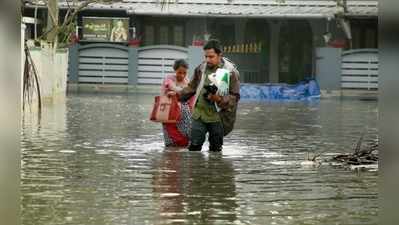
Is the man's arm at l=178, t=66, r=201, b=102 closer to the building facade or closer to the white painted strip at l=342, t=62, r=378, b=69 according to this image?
the building facade

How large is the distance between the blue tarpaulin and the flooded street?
18.7 metres

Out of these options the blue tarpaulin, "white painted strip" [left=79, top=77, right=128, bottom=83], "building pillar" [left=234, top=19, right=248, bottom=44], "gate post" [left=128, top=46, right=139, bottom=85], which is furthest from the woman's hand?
"white painted strip" [left=79, top=77, right=128, bottom=83]

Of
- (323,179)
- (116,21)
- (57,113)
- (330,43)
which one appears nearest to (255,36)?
(330,43)

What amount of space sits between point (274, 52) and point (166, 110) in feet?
90.4

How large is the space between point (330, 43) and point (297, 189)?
3116 cm

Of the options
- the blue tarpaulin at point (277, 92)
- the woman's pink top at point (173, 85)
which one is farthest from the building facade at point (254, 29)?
the woman's pink top at point (173, 85)

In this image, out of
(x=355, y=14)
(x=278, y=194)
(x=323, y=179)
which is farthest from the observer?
(x=355, y=14)

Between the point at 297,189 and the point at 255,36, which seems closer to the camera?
the point at 297,189

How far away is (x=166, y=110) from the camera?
12.2 m

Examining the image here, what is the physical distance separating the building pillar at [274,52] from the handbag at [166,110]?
27.4 meters
